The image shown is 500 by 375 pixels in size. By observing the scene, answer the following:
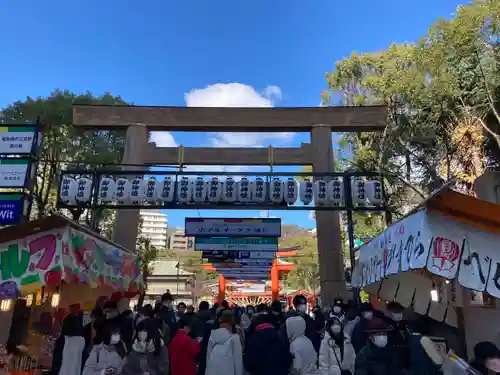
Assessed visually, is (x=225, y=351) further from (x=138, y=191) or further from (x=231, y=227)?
(x=231, y=227)

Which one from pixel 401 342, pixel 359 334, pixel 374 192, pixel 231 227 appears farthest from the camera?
pixel 231 227

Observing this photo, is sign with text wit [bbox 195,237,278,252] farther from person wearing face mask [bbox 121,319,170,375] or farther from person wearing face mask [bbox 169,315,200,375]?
person wearing face mask [bbox 121,319,170,375]

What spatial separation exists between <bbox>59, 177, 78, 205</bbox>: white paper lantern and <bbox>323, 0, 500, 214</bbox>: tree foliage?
382 inches

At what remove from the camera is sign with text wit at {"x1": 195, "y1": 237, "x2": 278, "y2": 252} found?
41.4 ft

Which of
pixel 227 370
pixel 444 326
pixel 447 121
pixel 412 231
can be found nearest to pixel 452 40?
pixel 447 121

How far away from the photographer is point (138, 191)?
10570 millimetres

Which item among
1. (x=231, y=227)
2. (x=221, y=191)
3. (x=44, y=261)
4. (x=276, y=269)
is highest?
(x=221, y=191)

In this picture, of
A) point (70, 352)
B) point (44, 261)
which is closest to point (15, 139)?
point (44, 261)

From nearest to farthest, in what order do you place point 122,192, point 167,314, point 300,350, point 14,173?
1. point 300,350
2. point 167,314
3. point 14,173
4. point 122,192

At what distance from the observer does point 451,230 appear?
4.23 m

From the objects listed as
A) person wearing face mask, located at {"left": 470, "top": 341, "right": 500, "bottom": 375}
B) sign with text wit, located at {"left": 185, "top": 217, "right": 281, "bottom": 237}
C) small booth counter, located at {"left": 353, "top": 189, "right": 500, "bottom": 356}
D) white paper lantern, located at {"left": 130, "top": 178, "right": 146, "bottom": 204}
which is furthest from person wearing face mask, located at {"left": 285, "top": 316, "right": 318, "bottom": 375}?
sign with text wit, located at {"left": 185, "top": 217, "right": 281, "bottom": 237}

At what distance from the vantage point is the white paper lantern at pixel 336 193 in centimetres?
1038

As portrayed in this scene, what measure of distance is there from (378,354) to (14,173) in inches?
326

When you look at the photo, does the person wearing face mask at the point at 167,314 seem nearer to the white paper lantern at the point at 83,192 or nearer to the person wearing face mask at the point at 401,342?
the white paper lantern at the point at 83,192
